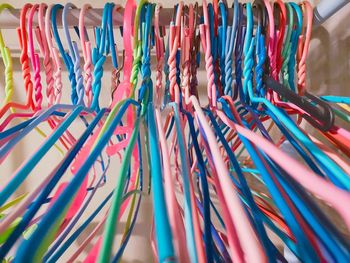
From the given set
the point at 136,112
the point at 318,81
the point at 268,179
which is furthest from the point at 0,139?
the point at 318,81

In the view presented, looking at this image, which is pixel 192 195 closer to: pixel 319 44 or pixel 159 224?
pixel 159 224

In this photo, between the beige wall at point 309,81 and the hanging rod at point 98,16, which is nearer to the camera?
the hanging rod at point 98,16

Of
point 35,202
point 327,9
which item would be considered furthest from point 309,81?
point 35,202

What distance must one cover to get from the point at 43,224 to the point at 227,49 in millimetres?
288

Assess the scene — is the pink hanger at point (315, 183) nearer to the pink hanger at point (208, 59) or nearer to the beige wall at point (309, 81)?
the pink hanger at point (208, 59)

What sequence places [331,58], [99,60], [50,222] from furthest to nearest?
[331,58]
[99,60]
[50,222]

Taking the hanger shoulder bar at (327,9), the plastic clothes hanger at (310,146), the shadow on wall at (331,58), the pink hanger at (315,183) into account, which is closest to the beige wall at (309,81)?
the shadow on wall at (331,58)

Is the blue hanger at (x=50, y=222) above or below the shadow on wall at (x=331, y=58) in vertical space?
below

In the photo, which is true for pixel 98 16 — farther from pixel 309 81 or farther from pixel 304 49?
pixel 309 81

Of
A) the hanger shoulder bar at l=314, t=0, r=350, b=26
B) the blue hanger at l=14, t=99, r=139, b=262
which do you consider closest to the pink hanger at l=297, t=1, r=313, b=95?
the hanger shoulder bar at l=314, t=0, r=350, b=26

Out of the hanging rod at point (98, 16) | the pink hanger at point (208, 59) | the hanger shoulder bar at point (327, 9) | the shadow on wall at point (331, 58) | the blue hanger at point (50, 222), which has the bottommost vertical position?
the blue hanger at point (50, 222)

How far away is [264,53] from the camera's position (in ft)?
1.06

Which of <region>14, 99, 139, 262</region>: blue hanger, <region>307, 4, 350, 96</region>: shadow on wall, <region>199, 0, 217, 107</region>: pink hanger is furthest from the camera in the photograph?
<region>307, 4, 350, 96</region>: shadow on wall

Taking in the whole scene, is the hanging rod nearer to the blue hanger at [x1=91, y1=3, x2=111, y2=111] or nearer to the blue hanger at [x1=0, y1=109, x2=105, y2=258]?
the blue hanger at [x1=91, y1=3, x2=111, y2=111]
